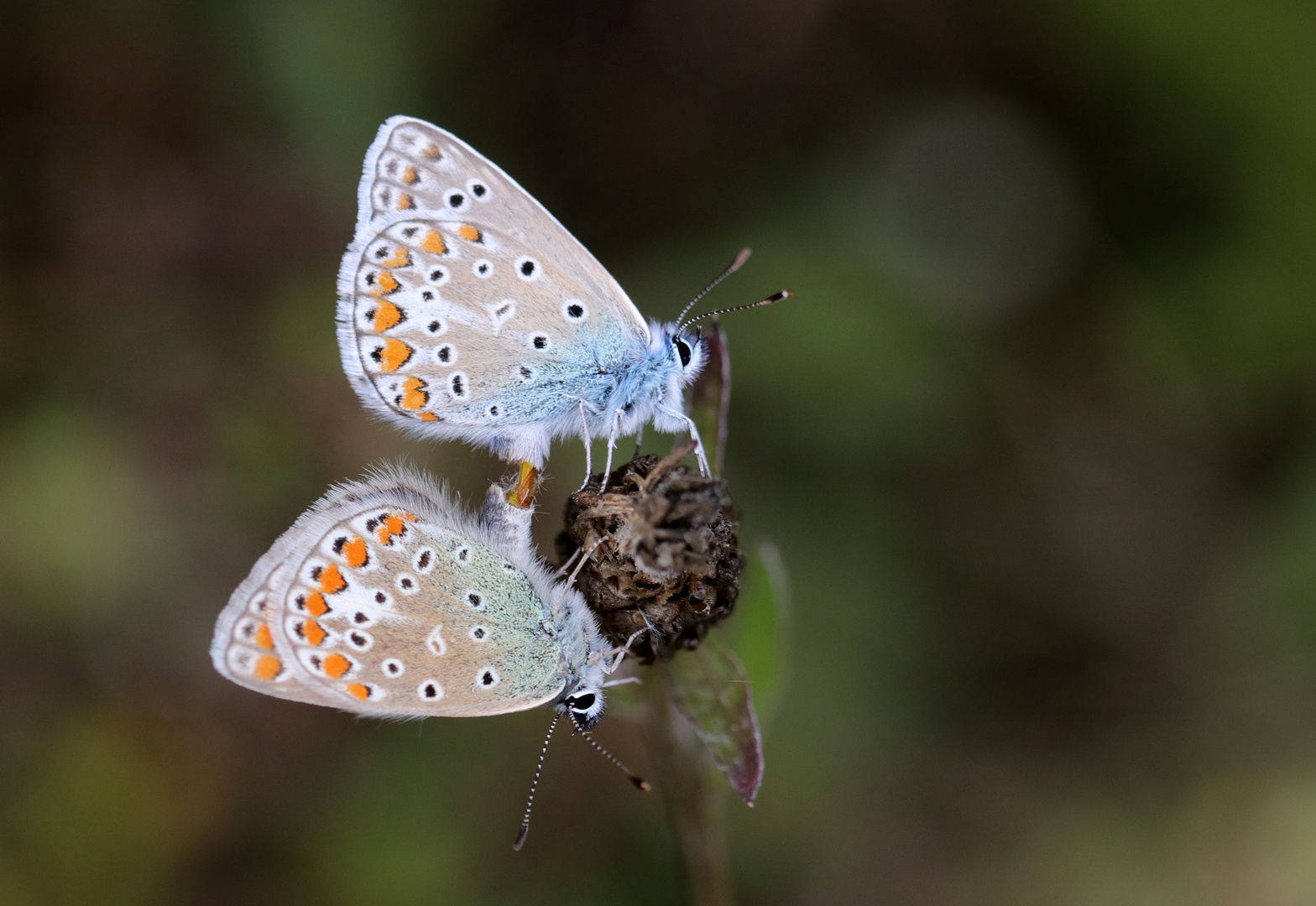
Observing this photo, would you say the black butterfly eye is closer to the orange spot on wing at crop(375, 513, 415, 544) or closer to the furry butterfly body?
the furry butterfly body

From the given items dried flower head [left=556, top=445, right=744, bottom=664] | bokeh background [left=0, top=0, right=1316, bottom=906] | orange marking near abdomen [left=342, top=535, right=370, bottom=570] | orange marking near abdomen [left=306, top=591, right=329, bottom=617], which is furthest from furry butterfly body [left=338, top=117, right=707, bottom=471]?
bokeh background [left=0, top=0, right=1316, bottom=906]

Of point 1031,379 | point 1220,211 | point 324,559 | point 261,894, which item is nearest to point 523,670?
point 324,559

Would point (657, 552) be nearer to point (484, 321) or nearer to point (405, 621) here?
point (405, 621)

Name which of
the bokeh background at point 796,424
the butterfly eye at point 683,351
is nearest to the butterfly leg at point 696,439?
the butterfly eye at point 683,351

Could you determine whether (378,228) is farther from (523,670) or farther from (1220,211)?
(1220,211)

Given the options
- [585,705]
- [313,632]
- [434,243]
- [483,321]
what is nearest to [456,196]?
[434,243]

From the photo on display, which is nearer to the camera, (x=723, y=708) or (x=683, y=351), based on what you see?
(x=723, y=708)

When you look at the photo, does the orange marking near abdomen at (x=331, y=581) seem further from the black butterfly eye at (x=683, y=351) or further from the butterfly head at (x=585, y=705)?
the black butterfly eye at (x=683, y=351)
